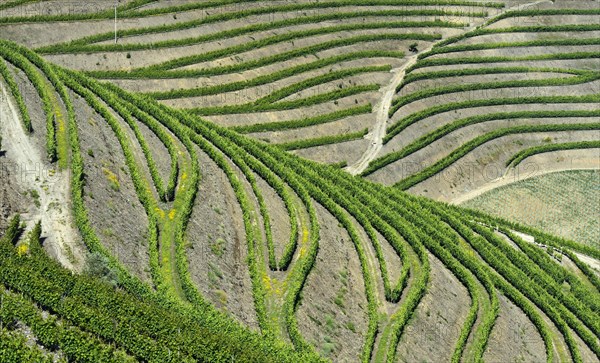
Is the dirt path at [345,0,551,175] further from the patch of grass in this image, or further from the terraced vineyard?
the patch of grass

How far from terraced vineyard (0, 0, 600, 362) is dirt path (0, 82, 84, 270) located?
0.20 metres

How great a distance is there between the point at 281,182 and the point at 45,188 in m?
28.3

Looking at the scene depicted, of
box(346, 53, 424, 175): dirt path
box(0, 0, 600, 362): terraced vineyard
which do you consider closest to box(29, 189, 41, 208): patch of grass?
box(0, 0, 600, 362): terraced vineyard

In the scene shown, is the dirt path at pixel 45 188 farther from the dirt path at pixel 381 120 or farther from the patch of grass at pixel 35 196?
the dirt path at pixel 381 120

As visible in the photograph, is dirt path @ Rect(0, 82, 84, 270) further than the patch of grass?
No

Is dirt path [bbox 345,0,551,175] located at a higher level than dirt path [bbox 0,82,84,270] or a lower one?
higher

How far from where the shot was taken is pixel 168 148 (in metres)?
81.8

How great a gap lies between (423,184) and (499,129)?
22.5 m

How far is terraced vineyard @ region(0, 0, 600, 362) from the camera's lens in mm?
57094

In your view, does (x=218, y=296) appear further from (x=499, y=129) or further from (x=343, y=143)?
(x=499, y=129)

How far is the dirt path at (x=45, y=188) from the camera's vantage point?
59.1 meters

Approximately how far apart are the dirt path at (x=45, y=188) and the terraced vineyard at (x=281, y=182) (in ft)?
0.67

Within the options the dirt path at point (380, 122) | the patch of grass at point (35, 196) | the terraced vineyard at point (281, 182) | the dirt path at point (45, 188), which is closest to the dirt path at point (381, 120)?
the dirt path at point (380, 122)

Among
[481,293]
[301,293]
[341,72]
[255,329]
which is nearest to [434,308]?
[481,293]
